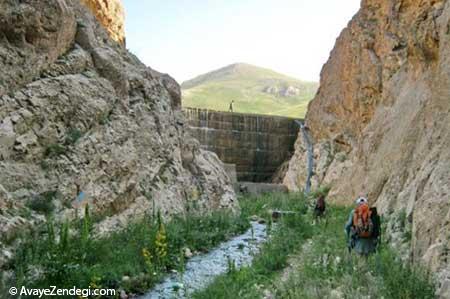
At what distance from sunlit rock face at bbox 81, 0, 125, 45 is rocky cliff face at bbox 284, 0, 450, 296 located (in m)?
9.22

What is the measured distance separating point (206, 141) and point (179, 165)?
14.8 metres

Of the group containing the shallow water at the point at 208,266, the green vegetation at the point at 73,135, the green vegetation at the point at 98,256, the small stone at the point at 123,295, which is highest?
the green vegetation at the point at 73,135

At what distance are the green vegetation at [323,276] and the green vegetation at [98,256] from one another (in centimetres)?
102

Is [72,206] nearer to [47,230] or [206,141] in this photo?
Answer: [47,230]

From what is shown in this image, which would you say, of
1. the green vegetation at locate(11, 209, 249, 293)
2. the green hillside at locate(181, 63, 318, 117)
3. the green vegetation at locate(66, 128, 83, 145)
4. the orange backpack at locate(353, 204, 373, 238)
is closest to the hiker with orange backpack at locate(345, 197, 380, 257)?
the orange backpack at locate(353, 204, 373, 238)

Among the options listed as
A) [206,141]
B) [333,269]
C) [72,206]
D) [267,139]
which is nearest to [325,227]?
[333,269]

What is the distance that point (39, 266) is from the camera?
6.98 metres

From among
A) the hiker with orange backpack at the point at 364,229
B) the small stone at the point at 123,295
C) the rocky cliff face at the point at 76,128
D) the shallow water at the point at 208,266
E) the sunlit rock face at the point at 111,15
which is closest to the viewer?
the small stone at the point at 123,295

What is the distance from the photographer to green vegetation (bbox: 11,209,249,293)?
272 inches

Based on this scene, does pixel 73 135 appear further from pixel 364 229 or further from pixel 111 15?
pixel 111 15

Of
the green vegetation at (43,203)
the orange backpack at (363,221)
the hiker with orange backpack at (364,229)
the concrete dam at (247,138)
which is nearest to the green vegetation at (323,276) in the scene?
the hiker with orange backpack at (364,229)

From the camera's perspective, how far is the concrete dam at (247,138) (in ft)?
94.7

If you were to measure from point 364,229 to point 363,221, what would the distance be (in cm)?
11

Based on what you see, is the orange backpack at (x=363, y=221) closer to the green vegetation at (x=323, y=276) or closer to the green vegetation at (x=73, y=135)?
the green vegetation at (x=323, y=276)
